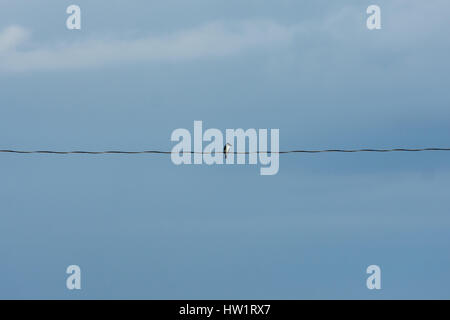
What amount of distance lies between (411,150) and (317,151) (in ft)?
6.76
